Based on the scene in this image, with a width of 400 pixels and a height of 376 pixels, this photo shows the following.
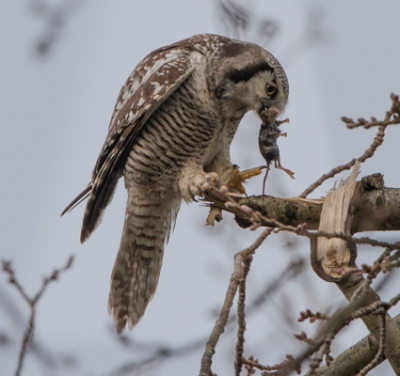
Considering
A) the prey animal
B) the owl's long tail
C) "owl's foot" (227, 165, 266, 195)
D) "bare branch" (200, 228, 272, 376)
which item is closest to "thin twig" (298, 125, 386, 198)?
"bare branch" (200, 228, 272, 376)

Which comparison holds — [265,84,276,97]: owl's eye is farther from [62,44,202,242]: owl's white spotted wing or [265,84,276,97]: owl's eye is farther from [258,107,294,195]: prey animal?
[62,44,202,242]: owl's white spotted wing

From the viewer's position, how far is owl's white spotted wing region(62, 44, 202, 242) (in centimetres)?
443

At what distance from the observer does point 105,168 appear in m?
4.62

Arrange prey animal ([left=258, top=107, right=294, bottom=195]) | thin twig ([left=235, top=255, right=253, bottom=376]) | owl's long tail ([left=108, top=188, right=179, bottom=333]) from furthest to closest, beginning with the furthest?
owl's long tail ([left=108, top=188, right=179, bottom=333]), prey animal ([left=258, top=107, right=294, bottom=195]), thin twig ([left=235, top=255, right=253, bottom=376])

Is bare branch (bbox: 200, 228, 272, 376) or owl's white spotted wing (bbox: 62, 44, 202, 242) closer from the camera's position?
bare branch (bbox: 200, 228, 272, 376)

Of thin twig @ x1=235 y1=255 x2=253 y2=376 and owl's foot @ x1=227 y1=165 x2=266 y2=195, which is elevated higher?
owl's foot @ x1=227 y1=165 x2=266 y2=195

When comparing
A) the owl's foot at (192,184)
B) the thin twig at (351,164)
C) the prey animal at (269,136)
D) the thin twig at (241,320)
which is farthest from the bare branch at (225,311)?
the prey animal at (269,136)

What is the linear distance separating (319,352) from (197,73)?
2.81 metres

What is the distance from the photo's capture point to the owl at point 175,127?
14.7 ft

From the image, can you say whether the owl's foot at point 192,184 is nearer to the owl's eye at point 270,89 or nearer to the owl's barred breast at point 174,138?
the owl's barred breast at point 174,138

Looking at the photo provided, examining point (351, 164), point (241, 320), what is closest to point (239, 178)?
point (351, 164)

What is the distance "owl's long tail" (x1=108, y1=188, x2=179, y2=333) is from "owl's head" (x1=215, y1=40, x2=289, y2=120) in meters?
0.95

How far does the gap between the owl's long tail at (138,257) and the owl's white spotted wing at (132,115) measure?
283 millimetres

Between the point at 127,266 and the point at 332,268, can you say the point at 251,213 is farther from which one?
the point at 127,266
